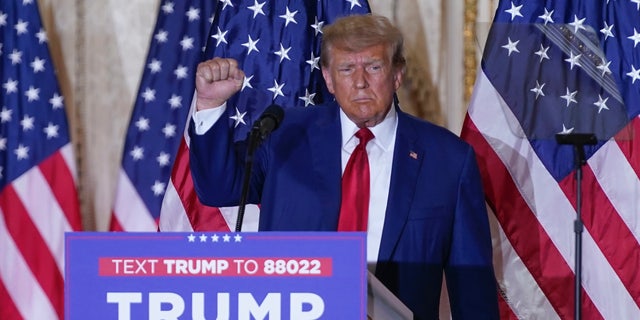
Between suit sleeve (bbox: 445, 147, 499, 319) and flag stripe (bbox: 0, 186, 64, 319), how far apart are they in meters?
1.79

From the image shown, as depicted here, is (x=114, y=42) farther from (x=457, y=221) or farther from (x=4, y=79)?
(x=457, y=221)

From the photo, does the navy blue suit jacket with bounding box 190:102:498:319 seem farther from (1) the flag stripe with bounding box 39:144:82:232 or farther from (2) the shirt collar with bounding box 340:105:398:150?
(1) the flag stripe with bounding box 39:144:82:232

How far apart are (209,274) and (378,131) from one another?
1.15 metres

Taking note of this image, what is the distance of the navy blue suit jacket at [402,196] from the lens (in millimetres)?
2645

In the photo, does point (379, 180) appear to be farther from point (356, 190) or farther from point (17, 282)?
point (17, 282)

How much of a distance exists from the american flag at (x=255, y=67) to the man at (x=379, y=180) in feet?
2.74

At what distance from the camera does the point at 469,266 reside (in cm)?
274

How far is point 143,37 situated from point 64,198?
28.2 inches

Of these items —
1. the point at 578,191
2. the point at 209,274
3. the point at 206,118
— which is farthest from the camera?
the point at 578,191

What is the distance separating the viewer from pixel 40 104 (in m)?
3.84

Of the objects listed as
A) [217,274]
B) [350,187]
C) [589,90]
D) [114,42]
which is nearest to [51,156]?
[114,42]

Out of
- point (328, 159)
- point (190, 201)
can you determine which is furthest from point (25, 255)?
point (328, 159)

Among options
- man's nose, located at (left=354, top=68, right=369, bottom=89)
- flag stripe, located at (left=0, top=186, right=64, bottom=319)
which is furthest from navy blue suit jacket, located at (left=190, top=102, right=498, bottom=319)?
flag stripe, located at (left=0, top=186, right=64, bottom=319)

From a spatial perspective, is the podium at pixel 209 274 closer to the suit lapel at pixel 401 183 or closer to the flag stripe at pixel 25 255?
the suit lapel at pixel 401 183
